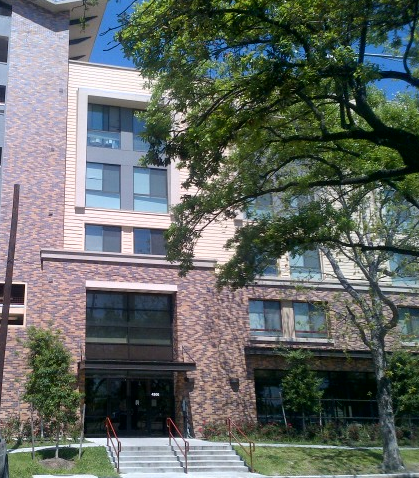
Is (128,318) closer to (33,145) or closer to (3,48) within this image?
(33,145)

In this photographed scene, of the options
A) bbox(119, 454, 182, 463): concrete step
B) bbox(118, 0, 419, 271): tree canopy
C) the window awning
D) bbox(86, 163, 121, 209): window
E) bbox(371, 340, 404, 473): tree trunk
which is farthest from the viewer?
bbox(86, 163, 121, 209): window

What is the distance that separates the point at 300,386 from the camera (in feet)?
102

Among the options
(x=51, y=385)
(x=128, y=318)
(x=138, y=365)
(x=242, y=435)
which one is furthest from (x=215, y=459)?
(x=128, y=318)

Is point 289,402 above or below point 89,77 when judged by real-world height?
below

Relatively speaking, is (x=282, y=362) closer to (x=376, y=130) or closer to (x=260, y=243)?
(x=260, y=243)

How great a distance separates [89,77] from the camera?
3603 cm

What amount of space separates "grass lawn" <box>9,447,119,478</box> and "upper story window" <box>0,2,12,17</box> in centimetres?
2354

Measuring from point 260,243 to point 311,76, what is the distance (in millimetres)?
5134

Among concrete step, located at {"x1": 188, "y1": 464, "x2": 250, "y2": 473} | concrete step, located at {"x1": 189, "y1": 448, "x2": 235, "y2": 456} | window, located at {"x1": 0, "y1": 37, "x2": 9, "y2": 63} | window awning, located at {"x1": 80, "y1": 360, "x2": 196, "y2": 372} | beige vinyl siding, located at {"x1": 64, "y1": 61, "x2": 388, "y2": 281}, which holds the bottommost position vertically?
concrete step, located at {"x1": 188, "y1": 464, "x2": 250, "y2": 473}

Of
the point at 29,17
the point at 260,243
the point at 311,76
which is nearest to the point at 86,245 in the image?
the point at 29,17

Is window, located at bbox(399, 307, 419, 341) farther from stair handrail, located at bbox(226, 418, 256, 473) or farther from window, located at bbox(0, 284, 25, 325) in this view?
window, located at bbox(0, 284, 25, 325)

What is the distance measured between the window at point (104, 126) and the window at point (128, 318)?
792 centimetres

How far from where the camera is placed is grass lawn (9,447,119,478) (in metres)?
22.1

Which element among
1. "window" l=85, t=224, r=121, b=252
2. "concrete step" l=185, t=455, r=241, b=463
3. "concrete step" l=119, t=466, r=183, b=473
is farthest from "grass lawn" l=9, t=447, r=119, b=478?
"window" l=85, t=224, r=121, b=252
